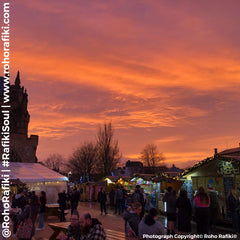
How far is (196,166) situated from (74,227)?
1031 centimetres

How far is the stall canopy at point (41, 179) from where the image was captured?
2086cm

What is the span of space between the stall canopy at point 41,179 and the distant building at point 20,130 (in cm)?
605

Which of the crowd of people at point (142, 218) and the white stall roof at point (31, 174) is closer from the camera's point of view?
the crowd of people at point (142, 218)

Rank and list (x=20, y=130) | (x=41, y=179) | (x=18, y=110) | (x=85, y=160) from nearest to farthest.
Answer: (x=41, y=179) < (x=20, y=130) < (x=18, y=110) < (x=85, y=160)

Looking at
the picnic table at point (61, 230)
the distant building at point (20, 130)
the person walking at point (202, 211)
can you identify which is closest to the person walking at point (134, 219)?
the picnic table at point (61, 230)

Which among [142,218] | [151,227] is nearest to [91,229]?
[151,227]

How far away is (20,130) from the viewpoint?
31.5 meters

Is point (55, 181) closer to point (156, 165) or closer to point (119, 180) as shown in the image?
point (119, 180)

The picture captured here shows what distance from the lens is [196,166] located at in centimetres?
1473

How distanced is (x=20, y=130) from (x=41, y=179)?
12.3 metres

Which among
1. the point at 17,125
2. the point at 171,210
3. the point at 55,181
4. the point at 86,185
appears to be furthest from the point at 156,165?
the point at 171,210

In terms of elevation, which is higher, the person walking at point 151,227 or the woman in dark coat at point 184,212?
the person walking at point 151,227

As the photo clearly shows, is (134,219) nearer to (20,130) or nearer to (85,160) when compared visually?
(20,130)

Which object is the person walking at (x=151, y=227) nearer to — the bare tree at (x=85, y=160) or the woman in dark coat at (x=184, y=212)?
the woman in dark coat at (x=184, y=212)
